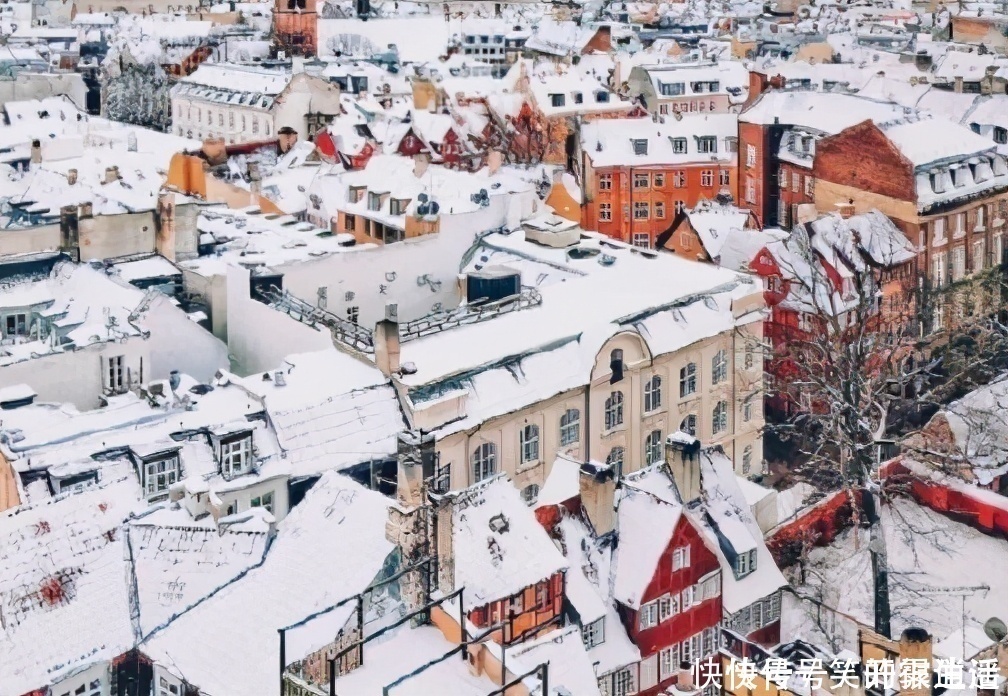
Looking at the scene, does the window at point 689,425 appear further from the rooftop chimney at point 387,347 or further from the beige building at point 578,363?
the rooftop chimney at point 387,347

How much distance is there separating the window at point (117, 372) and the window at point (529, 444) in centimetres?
1169

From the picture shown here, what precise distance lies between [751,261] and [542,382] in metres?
19.7

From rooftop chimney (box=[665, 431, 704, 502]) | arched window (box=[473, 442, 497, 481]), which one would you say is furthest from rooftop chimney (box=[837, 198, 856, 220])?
rooftop chimney (box=[665, 431, 704, 502])

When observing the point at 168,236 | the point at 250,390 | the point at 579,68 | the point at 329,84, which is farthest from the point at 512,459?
the point at 579,68

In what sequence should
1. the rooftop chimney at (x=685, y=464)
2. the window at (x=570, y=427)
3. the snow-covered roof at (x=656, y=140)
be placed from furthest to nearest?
the snow-covered roof at (x=656, y=140), the window at (x=570, y=427), the rooftop chimney at (x=685, y=464)

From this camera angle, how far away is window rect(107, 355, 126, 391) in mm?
47531

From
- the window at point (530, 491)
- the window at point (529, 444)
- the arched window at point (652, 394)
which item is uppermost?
the arched window at point (652, 394)

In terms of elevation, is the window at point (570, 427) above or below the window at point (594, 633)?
above

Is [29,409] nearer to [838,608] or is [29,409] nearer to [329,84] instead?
[838,608]

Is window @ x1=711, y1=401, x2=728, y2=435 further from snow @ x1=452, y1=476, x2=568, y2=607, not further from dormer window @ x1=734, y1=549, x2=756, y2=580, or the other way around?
snow @ x1=452, y1=476, x2=568, y2=607

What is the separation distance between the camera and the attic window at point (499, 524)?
113 ft

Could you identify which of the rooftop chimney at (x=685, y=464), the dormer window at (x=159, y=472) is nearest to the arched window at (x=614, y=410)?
the rooftop chimney at (x=685, y=464)

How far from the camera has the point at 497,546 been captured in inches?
1346

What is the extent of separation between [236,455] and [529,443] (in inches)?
366
